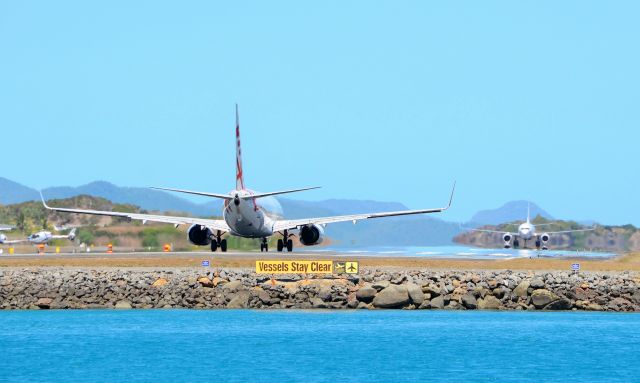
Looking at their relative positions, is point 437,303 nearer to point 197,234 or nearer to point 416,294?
point 416,294

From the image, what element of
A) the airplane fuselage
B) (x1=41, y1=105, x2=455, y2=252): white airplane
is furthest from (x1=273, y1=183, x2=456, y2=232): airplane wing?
the airplane fuselage

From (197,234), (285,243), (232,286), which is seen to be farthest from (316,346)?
(285,243)

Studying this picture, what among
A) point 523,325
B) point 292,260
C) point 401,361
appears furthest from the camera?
point 292,260

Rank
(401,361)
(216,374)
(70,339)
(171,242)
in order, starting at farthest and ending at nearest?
1. (171,242)
2. (70,339)
3. (401,361)
4. (216,374)

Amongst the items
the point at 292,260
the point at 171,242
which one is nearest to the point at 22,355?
the point at 292,260

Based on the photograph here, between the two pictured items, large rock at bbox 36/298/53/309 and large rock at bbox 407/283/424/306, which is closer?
large rock at bbox 407/283/424/306

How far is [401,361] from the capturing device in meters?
66.2

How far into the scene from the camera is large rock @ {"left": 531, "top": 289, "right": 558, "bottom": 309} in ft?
289

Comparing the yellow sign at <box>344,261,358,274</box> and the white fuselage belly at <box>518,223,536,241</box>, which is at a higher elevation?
the white fuselage belly at <box>518,223,536,241</box>

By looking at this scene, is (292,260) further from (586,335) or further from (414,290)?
(586,335)

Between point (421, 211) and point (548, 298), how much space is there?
75.6 ft

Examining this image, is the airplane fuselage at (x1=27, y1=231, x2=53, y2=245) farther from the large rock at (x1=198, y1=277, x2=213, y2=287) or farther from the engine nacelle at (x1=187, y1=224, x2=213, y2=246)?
the large rock at (x1=198, y1=277, x2=213, y2=287)

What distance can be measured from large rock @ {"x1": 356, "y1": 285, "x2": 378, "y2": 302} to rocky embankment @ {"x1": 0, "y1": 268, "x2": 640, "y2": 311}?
0.23ft

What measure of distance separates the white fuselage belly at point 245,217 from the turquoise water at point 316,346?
68.5 ft
